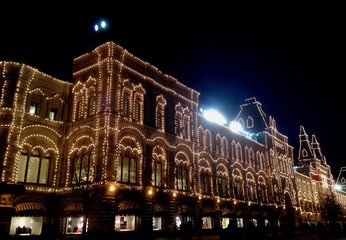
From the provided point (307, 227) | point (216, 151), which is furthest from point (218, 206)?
point (307, 227)

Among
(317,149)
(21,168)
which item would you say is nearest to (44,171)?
(21,168)

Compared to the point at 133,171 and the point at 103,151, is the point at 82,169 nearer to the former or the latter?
the point at 103,151

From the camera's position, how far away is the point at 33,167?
89.4ft

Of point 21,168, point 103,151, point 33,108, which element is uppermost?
point 33,108

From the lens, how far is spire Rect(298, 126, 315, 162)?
287 feet

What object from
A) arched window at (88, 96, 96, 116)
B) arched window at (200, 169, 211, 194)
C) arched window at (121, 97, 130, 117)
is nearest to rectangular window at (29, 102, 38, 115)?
arched window at (88, 96, 96, 116)

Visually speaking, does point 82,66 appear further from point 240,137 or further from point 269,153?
point 269,153

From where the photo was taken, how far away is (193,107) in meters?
39.1

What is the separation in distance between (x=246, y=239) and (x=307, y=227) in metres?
26.6

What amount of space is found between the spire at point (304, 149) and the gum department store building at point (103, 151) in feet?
180

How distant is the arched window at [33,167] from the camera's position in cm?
2634

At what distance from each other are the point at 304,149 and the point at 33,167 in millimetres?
77261

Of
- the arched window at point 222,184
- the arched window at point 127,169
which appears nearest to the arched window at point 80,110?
the arched window at point 127,169

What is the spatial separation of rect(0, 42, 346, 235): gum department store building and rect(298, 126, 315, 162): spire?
54770mm
